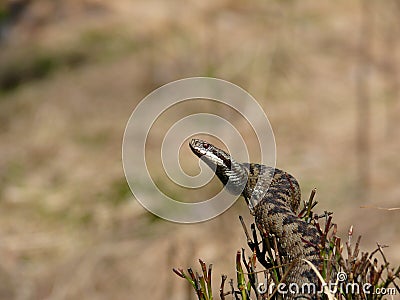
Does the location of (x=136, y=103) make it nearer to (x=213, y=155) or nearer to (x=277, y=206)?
(x=213, y=155)

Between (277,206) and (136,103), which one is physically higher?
(136,103)

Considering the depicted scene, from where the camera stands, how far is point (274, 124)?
53.8 feet

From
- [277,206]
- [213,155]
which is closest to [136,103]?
[213,155]

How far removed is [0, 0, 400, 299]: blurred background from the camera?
12.2 metres

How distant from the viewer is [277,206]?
15.1 feet

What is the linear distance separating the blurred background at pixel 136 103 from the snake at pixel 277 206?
514 cm

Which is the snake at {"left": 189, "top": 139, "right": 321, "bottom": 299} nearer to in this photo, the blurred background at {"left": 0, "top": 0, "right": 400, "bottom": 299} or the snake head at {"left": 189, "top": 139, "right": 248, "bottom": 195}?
the snake head at {"left": 189, "top": 139, "right": 248, "bottom": 195}

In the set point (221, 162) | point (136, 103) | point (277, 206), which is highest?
point (136, 103)

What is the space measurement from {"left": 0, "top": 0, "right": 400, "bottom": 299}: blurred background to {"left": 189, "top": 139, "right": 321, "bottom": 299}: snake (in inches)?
202

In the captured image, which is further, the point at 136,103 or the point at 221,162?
the point at 136,103

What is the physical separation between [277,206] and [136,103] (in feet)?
44.2

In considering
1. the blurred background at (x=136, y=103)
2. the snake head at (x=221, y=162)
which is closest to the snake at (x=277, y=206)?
the snake head at (x=221, y=162)

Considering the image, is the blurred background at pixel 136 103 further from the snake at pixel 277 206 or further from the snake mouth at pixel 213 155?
the snake mouth at pixel 213 155

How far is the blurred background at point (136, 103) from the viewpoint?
12.2 metres
